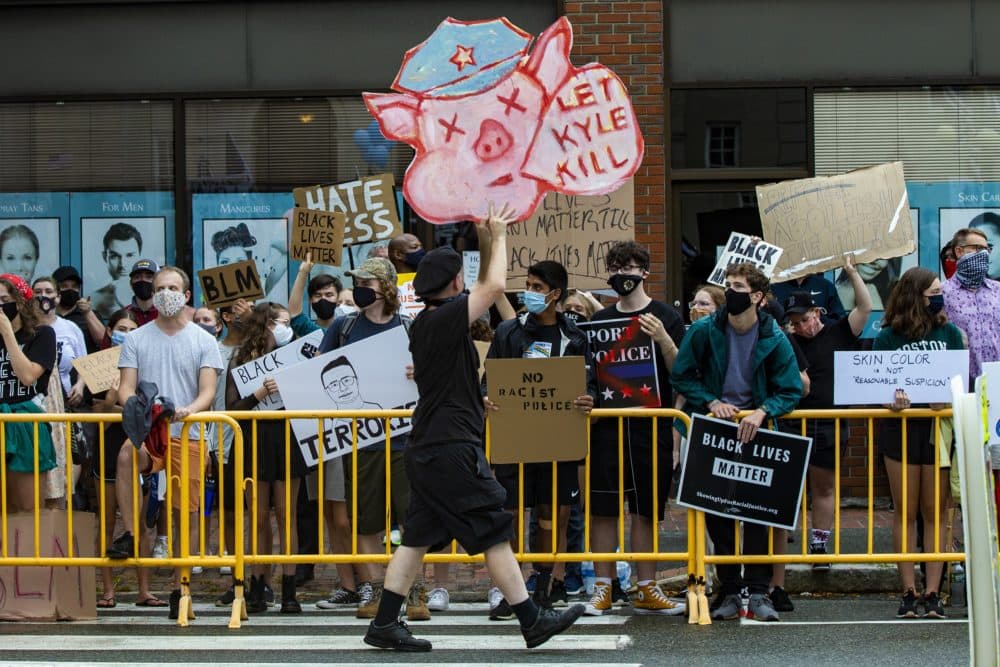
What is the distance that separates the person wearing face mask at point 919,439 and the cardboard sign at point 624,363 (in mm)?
1380

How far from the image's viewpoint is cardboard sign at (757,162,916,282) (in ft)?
34.2

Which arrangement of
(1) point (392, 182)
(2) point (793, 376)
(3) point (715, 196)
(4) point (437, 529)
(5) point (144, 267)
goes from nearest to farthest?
(4) point (437, 529)
(2) point (793, 376)
(5) point (144, 267)
(1) point (392, 182)
(3) point (715, 196)

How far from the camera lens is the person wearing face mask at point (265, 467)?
30.1 feet

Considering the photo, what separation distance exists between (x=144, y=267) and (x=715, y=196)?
4757 millimetres

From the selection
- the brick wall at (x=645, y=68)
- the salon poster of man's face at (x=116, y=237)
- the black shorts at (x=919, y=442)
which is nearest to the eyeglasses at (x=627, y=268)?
the black shorts at (x=919, y=442)

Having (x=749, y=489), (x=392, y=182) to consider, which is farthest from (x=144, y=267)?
(x=749, y=489)

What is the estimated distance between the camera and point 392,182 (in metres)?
Result: 12.3

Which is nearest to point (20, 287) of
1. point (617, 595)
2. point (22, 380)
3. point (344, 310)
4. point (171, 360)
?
point (22, 380)

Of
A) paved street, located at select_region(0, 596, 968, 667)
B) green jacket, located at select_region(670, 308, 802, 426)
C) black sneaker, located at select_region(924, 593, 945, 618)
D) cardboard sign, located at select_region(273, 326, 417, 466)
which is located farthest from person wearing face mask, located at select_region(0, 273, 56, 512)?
black sneaker, located at select_region(924, 593, 945, 618)

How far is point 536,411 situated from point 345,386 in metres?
1.18

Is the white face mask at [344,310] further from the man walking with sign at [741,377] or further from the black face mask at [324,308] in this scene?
the man walking with sign at [741,377]

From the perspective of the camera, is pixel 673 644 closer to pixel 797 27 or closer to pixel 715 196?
pixel 715 196

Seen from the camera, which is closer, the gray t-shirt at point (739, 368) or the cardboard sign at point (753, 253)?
the gray t-shirt at point (739, 368)

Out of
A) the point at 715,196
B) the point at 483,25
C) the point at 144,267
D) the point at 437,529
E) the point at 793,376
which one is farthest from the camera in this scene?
the point at 715,196
